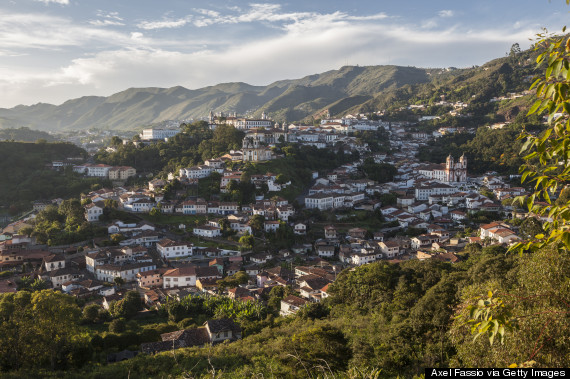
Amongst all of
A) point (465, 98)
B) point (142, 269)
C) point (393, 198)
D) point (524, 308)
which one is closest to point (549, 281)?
point (524, 308)

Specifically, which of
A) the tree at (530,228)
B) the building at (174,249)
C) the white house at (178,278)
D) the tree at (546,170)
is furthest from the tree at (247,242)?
the tree at (546,170)

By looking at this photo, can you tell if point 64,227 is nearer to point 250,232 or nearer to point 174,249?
point 174,249

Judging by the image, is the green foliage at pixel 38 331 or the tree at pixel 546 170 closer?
the tree at pixel 546 170

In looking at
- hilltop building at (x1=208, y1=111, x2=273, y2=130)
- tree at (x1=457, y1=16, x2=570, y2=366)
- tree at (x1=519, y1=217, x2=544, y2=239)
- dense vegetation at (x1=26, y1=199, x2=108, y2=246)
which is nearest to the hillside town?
dense vegetation at (x1=26, y1=199, x2=108, y2=246)

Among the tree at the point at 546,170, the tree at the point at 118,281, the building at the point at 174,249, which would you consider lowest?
the tree at the point at 118,281

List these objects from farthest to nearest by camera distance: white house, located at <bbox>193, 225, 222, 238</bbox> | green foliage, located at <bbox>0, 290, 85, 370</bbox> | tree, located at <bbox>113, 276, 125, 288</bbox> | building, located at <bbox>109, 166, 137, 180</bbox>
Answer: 1. building, located at <bbox>109, 166, 137, 180</bbox>
2. white house, located at <bbox>193, 225, 222, 238</bbox>
3. tree, located at <bbox>113, 276, 125, 288</bbox>
4. green foliage, located at <bbox>0, 290, 85, 370</bbox>

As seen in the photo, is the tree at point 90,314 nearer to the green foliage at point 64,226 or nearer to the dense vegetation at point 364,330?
the dense vegetation at point 364,330

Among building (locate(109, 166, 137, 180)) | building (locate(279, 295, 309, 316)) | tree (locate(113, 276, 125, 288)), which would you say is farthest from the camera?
building (locate(109, 166, 137, 180))

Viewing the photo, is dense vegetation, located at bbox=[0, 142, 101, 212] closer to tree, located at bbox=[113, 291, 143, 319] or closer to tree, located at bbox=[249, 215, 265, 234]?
tree, located at bbox=[249, 215, 265, 234]

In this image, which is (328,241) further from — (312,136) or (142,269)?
(312,136)

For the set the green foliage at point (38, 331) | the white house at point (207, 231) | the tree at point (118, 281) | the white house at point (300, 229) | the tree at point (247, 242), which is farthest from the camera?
the white house at point (300, 229)
